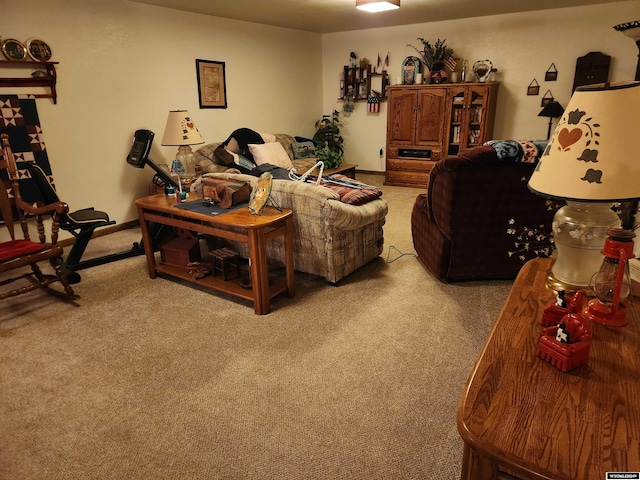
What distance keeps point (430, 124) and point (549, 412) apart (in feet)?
18.5

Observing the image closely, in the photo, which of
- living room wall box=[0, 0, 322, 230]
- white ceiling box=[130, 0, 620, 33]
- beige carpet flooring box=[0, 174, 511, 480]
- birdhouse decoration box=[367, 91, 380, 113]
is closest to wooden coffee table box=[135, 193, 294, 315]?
beige carpet flooring box=[0, 174, 511, 480]

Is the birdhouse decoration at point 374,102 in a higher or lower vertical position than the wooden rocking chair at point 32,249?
higher

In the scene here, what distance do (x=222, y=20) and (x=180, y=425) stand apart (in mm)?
5027

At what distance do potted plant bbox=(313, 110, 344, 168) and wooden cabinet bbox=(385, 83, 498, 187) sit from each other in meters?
0.88

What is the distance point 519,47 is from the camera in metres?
5.61

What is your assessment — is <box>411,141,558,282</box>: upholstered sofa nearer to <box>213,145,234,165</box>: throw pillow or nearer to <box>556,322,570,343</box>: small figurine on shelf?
<box>556,322,570,343</box>: small figurine on shelf

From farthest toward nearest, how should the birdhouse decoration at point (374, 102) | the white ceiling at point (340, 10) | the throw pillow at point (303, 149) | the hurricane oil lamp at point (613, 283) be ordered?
1. the birdhouse decoration at point (374, 102)
2. the throw pillow at point (303, 149)
3. the white ceiling at point (340, 10)
4. the hurricane oil lamp at point (613, 283)

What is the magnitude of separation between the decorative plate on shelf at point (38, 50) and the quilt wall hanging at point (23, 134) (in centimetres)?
34

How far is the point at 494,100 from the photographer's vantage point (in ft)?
19.1

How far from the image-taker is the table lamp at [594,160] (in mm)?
1058

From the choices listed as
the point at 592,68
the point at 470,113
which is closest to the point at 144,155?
the point at 470,113

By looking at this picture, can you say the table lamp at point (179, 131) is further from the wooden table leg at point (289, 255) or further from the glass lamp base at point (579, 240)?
the glass lamp base at point (579, 240)

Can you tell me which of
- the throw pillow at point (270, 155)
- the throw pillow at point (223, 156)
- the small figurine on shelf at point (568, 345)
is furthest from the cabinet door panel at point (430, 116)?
the small figurine on shelf at point (568, 345)

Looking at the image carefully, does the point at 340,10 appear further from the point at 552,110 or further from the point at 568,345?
the point at 568,345
